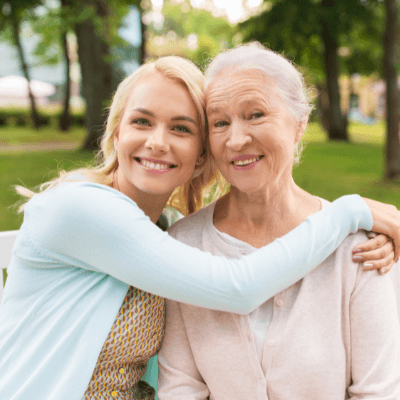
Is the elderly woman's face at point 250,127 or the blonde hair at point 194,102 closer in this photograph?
the elderly woman's face at point 250,127

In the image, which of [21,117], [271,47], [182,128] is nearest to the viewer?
[182,128]

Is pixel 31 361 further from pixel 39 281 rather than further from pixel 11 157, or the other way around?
pixel 11 157

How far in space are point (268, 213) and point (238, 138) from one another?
0.46m

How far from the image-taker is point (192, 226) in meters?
2.41

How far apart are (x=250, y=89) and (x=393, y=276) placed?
1.60 meters

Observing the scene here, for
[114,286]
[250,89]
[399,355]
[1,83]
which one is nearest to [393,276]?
[399,355]

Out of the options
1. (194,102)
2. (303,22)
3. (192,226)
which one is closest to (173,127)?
(194,102)

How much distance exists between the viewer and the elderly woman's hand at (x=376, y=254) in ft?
6.47

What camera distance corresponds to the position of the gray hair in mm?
2078

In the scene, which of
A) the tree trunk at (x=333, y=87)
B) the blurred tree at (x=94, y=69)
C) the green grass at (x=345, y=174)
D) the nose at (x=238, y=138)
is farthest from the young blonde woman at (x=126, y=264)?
the tree trunk at (x=333, y=87)

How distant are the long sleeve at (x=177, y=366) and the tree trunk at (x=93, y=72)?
32.2 feet

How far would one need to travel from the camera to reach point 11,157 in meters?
13.3

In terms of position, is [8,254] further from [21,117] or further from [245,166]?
[21,117]

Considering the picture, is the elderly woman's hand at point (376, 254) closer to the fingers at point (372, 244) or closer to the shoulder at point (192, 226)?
the fingers at point (372, 244)
